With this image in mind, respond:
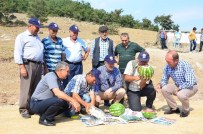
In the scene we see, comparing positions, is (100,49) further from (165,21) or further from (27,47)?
(165,21)

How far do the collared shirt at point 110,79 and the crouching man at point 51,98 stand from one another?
1.15 m

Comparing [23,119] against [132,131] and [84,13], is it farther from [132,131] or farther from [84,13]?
[84,13]

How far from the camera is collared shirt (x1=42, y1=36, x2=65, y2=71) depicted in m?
7.59

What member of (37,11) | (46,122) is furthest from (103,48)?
(37,11)

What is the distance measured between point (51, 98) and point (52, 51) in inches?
45.9

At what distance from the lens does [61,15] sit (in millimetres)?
48844

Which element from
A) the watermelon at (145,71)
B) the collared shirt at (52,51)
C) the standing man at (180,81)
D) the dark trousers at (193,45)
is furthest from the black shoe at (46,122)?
the dark trousers at (193,45)

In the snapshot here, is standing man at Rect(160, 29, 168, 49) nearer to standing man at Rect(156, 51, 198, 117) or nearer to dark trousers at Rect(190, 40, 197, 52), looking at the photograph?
dark trousers at Rect(190, 40, 197, 52)

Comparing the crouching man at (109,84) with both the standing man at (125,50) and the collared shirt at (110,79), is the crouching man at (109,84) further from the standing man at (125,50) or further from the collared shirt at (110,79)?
the standing man at (125,50)

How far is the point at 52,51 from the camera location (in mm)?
7609

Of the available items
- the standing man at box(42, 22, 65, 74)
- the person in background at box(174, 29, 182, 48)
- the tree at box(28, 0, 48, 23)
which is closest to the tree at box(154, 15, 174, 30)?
the tree at box(28, 0, 48, 23)

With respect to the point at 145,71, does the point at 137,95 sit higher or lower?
lower

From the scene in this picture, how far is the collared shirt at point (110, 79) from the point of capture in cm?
788

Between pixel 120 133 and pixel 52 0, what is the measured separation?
2366 inches
